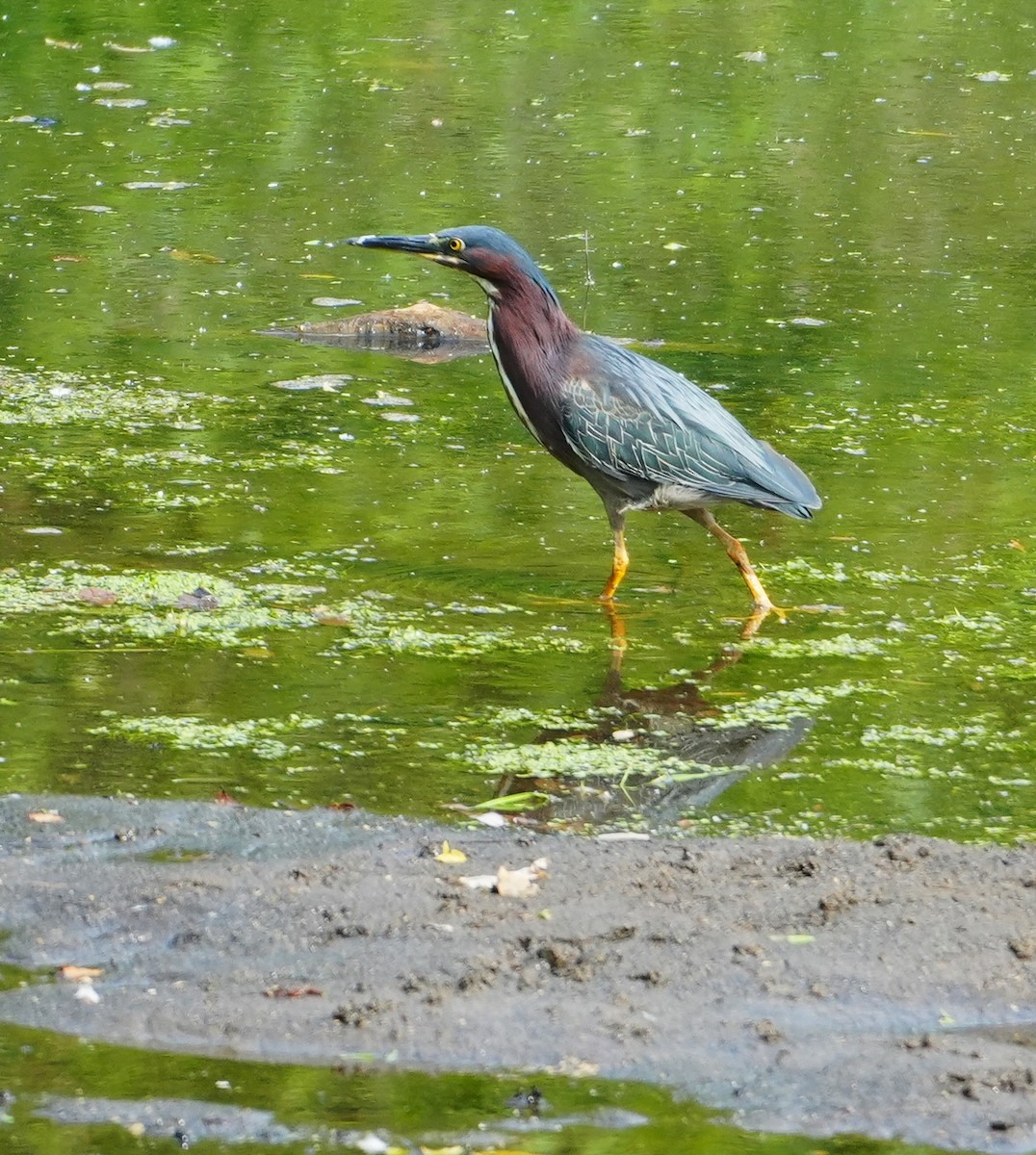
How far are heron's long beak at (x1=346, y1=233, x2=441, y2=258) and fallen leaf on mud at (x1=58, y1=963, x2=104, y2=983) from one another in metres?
3.08

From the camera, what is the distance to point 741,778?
495cm

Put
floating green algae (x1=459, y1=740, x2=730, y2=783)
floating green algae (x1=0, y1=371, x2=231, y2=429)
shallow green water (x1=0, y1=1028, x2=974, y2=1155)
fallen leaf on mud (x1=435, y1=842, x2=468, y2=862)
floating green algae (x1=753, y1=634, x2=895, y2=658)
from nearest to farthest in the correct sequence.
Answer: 1. shallow green water (x1=0, y1=1028, x2=974, y2=1155)
2. fallen leaf on mud (x1=435, y1=842, x2=468, y2=862)
3. floating green algae (x1=459, y1=740, x2=730, y2=783)
4. floating green algae (x1=753, y1=634, x2=895, y2=658)
5. floating green algae (x1=0, y1=371, x2=231, y2=429)

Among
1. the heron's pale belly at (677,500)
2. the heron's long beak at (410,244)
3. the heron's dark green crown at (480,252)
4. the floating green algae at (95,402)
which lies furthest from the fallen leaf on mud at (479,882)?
the floating green algae at (95,402)

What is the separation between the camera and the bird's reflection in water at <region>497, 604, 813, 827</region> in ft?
15.5

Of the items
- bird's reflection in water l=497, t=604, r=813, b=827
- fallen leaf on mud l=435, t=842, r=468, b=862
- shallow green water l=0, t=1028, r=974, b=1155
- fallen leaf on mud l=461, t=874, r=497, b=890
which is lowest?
bird's reflection in water l=497, t=604, r=813, b=827

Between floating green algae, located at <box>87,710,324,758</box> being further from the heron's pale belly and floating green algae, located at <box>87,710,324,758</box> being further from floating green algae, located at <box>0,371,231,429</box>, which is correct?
floating green algae, located at <box>0,371,231,429</box>

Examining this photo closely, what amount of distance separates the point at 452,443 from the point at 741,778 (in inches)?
122

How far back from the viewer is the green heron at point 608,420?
628cm

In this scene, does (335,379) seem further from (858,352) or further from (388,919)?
(388,919)

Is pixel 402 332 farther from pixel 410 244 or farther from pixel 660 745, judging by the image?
pixel 660 745

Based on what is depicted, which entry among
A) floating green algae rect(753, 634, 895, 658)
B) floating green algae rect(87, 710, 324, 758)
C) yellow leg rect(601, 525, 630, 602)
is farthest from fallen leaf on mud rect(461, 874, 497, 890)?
yellow leg rect(601, 525, 630, 602)

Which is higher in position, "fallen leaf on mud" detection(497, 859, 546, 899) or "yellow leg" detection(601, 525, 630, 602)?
"fallen leaf on mud" detection(497, 859, 546, 899)

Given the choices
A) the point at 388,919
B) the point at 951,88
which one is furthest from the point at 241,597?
the point at 951,88

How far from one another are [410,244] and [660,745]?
78.7 inches
